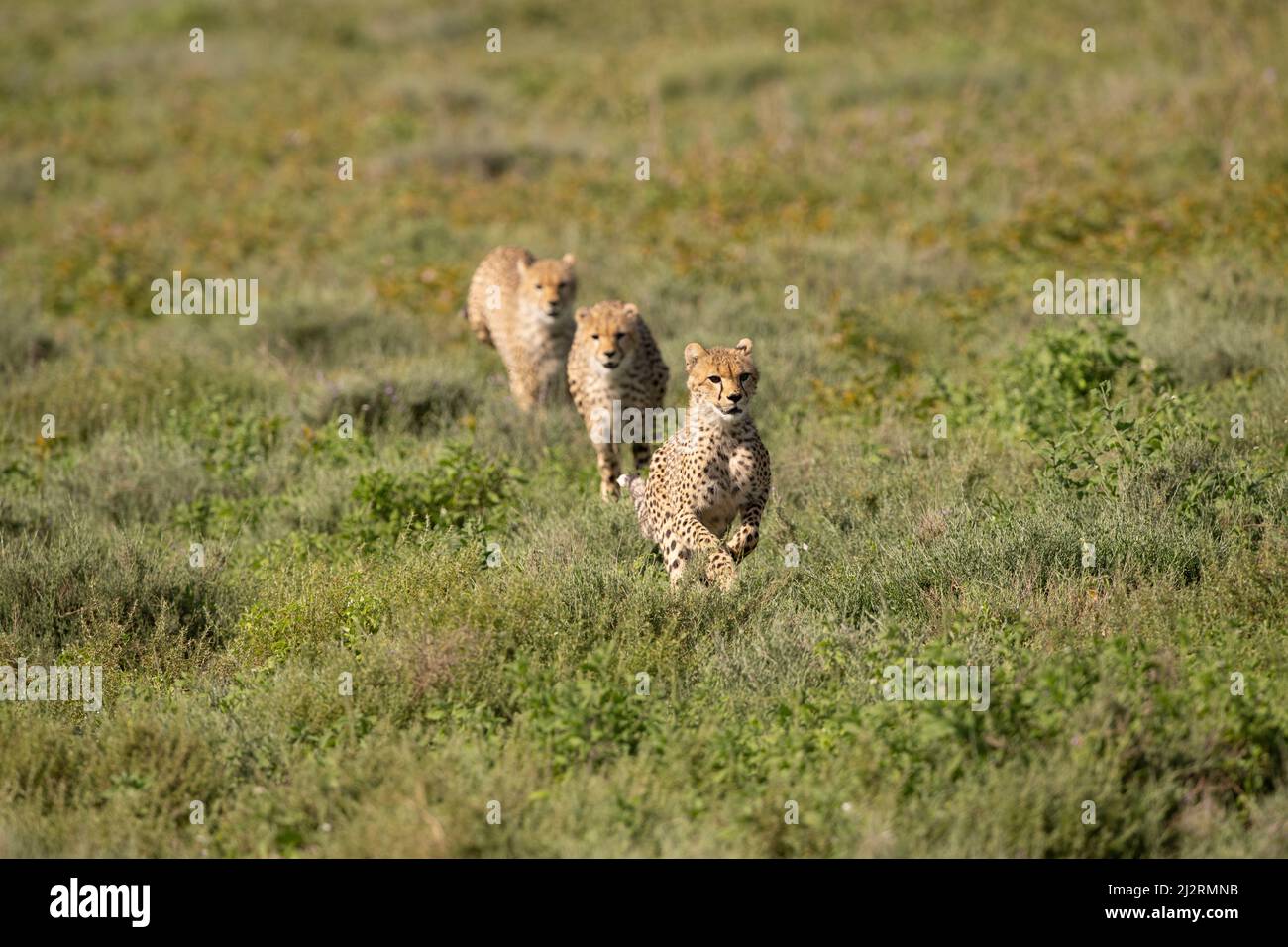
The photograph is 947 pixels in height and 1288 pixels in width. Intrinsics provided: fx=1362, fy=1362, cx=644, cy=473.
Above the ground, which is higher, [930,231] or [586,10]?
[586,10]

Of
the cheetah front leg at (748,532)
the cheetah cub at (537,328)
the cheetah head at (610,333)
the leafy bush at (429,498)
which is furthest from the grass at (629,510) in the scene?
the cheetah head at (610,333)

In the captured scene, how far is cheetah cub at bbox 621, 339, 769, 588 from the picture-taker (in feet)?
18.2

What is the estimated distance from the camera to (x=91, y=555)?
18.7 feet

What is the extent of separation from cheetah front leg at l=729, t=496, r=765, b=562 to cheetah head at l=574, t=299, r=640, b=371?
171 cm

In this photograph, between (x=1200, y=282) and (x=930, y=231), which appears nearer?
(x=1200, y=282)

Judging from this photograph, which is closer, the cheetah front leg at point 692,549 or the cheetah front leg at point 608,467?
the cheetah front leg at point 692,549

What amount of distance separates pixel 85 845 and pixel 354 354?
5.38 metres

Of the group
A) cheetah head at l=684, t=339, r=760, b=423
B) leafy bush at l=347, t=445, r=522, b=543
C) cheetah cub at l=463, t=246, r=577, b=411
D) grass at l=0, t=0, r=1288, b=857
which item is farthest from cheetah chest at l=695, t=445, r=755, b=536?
cheetah cub at l=463, t=246, r=577, b=411

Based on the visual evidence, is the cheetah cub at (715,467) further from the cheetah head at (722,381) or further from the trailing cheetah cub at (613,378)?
the trailing cheetah cub at (613,378)

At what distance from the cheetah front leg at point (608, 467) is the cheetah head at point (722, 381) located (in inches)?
53.0

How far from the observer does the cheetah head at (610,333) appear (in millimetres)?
7066

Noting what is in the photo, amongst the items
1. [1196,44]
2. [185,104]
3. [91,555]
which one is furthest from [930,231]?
[185,104]

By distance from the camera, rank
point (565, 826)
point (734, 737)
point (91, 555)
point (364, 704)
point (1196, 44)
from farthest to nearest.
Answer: point (1196, 44), point (91, 555), point (364, 704), point (734, 737), point (565, 826)
